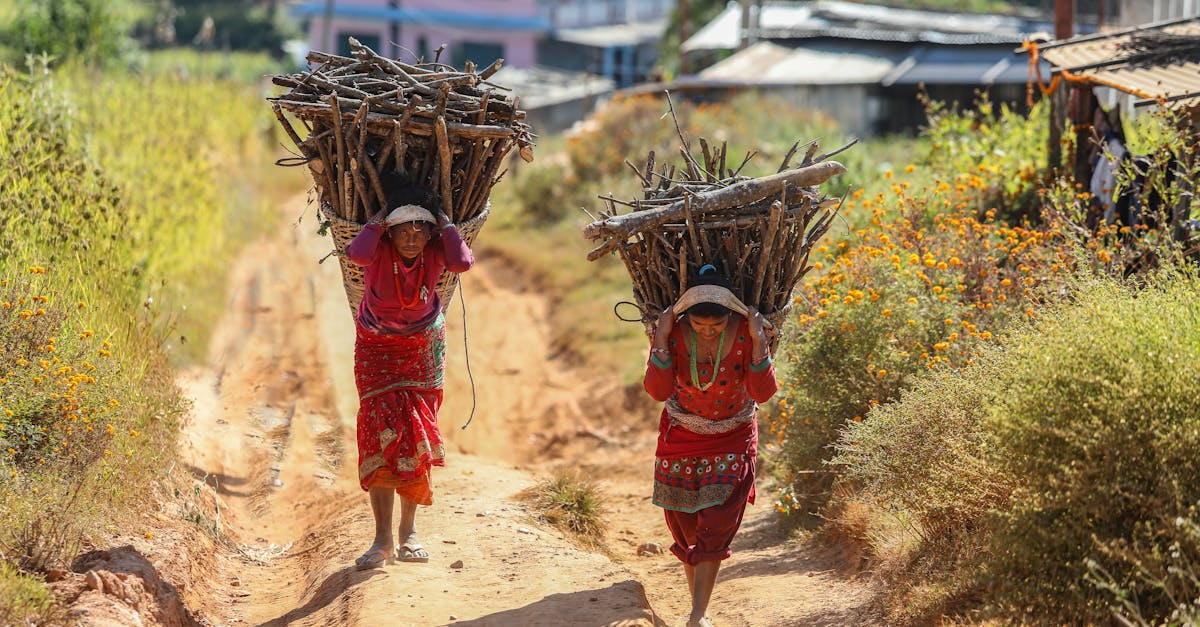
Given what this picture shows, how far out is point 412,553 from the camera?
5.96m

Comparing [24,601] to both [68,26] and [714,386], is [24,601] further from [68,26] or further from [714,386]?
[68,26]

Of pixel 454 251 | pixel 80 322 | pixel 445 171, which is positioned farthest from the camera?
pixel 80 322

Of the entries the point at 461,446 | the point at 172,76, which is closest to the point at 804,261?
the point at 461,446

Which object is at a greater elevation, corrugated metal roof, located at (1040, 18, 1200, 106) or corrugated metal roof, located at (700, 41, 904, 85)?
corrugated metal roof, located at (1040, 18, 1200, 106)

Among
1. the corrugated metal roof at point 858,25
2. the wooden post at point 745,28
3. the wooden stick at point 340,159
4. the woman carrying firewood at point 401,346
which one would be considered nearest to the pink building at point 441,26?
the corrugated metal roof at point 858,25

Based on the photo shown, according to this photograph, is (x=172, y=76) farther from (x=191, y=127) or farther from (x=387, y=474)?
(x=387, y=474)

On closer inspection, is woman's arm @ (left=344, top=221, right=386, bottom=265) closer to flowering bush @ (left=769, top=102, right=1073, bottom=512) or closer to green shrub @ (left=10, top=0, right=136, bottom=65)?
flowering bush @ (left=769, top=102, right=1073, bottom=512)

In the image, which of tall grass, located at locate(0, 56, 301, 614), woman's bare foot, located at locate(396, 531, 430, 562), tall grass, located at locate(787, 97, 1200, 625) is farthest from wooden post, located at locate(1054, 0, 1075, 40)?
tall grass, located at locate(0, 56, 301, 614)

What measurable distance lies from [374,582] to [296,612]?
0.40 metres

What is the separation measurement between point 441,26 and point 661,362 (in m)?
37.5

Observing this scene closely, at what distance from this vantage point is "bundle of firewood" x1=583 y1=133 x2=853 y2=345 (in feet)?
16.9

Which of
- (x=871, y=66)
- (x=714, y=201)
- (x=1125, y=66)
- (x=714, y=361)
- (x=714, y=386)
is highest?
(x=1125, y=66)

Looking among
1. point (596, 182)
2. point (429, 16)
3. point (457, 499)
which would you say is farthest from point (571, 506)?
point (429, 16)

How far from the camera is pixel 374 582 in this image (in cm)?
561
